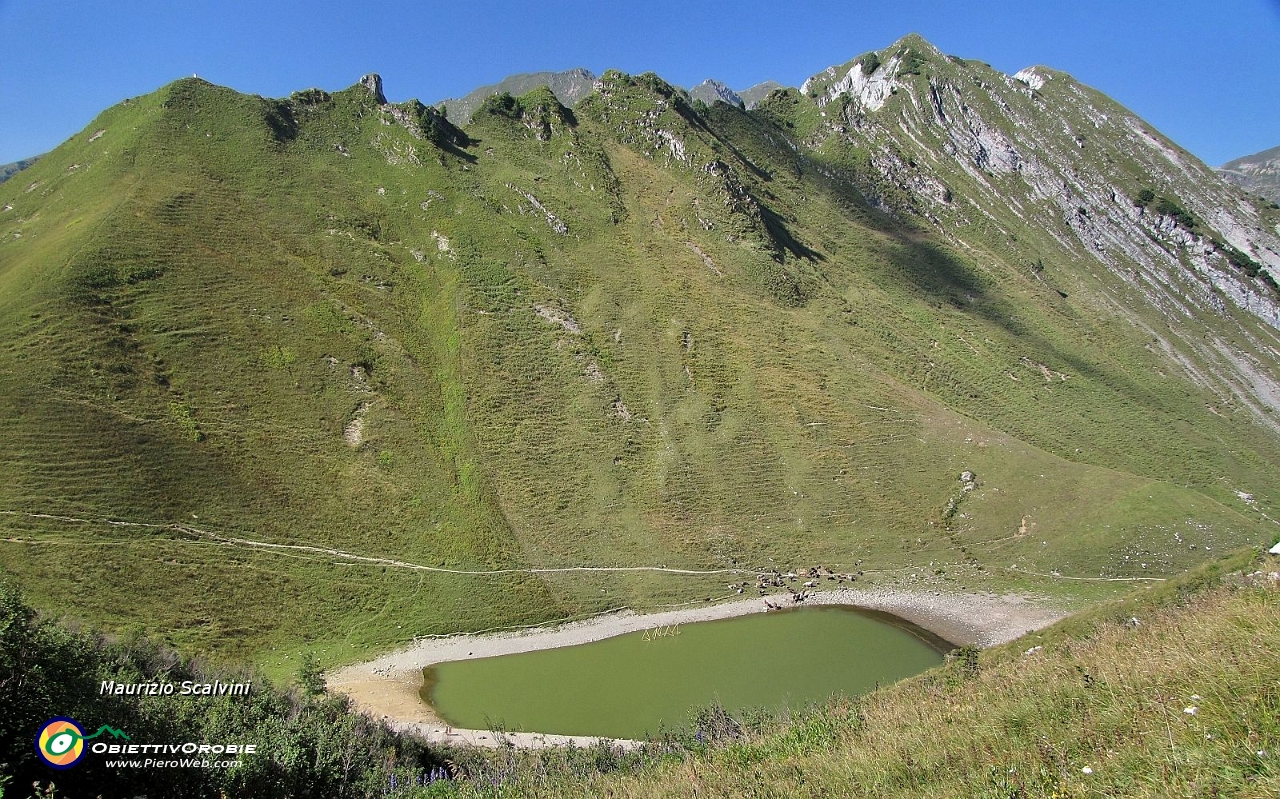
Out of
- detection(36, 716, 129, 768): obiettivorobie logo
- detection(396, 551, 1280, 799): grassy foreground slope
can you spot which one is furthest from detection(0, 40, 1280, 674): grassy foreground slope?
detection(396, 551, 1280, 799): grassy foreground slope

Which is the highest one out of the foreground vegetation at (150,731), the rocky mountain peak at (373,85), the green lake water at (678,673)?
the rocky mountain peak at (373,85)

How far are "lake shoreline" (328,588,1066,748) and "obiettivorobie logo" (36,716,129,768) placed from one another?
69.3 ft

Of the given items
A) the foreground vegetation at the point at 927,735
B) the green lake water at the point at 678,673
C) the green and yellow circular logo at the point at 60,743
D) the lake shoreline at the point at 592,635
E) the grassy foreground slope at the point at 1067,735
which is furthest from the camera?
the green lake water at the point at 678,673

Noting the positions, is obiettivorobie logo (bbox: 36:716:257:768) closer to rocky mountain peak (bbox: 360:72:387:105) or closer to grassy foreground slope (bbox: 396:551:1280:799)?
grassy foreground slope (bbox: 396:551:1280:799)

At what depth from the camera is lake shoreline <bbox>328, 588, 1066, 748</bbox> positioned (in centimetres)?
3484

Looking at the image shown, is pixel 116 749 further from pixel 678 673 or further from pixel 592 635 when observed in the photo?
pixel 592 635

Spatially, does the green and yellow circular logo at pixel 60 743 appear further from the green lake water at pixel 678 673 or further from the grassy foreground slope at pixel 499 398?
the grassy foreground slope at pixel 499 398

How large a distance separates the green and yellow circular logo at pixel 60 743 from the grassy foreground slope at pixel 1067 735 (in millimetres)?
10095

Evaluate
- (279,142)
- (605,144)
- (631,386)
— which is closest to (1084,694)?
(631,386)

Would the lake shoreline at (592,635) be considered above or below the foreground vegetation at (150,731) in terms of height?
below

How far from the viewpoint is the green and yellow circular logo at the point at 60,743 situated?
42.5ft

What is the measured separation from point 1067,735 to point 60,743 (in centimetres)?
2023

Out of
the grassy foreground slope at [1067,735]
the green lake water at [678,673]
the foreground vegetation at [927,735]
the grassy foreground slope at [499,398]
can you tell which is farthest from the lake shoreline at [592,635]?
the grassy foreground slope at [1067,735]

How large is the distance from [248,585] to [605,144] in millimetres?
86554
